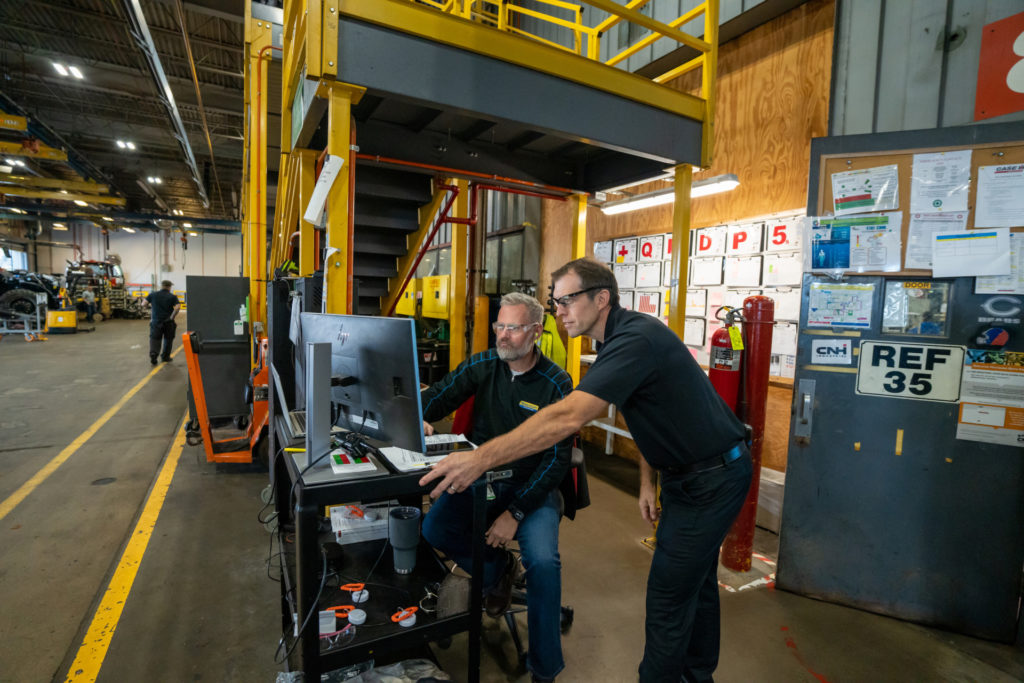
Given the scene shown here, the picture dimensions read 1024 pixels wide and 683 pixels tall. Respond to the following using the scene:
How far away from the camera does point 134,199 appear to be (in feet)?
81.6

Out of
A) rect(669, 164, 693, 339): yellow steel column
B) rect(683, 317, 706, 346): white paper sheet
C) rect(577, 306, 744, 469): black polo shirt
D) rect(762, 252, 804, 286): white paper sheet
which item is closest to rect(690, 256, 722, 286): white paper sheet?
rect(683, 317, 706, 346): white paper sheet

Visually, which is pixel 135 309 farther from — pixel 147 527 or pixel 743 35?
pixel 743 35

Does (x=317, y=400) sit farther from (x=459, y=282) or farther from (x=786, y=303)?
(x=459, y=282)

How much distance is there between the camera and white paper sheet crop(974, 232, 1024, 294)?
235 cm

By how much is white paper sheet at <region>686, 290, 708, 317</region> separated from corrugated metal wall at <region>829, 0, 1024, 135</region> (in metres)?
1.78

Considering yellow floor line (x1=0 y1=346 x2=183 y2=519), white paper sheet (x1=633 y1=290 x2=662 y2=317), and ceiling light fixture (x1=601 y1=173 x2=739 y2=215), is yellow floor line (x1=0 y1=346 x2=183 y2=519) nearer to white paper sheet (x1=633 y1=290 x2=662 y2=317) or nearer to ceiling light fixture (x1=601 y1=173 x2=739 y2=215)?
ceiling light fixture (x1=601 y1=173 x2=739 y2=215)

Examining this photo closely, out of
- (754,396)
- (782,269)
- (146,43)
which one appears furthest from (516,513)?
(146,43)

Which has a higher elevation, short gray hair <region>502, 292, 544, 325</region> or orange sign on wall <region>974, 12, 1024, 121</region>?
orange sign on wall <region>974, 12, 1024, 121</region>

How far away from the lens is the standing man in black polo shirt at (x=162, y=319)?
31.5 ft

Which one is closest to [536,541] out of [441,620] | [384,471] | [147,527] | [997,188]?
[441,620]

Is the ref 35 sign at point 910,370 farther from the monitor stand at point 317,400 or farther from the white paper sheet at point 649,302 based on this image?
the monitor stand at point 317,400

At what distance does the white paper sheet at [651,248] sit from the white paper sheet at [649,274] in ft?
0.21

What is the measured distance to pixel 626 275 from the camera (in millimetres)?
5492

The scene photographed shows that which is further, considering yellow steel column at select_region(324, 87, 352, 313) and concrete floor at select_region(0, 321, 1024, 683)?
yellow steel column at select_region(324, 87, 352, 313)
